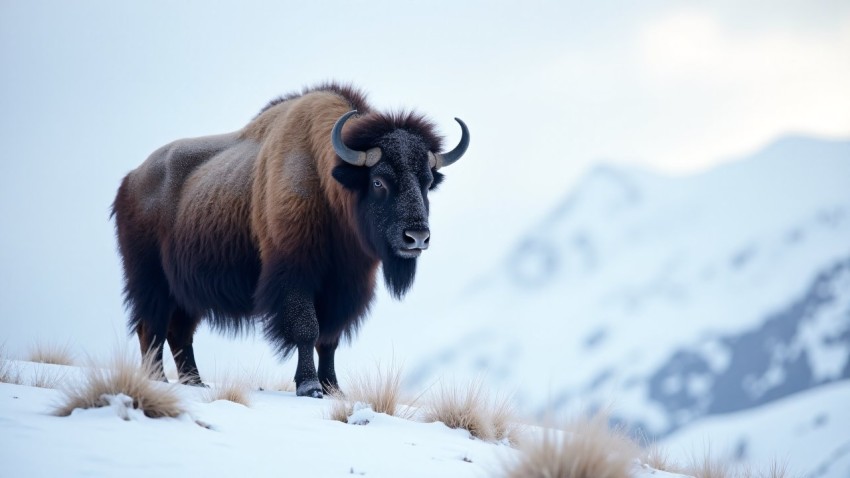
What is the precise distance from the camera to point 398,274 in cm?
859

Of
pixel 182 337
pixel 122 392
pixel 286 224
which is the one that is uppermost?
pixel 286 224

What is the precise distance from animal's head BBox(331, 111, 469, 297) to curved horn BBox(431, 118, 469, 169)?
0.14 meters

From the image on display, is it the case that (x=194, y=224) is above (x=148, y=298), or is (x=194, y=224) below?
above

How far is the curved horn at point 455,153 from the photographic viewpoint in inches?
351

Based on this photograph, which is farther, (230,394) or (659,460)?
(659,460)

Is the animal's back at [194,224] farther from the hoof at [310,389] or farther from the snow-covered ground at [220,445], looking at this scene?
the snow-covered ground at [220,445]

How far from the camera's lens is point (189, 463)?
14.6ft

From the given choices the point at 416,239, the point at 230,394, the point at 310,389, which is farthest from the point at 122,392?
the point at 416,239

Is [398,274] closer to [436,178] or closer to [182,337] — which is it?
[436,178]

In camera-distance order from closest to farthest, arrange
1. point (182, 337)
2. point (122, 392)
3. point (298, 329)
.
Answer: point (122, 392) < point (298, 329) < point (182, 337)

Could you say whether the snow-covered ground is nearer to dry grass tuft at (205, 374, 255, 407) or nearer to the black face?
dry grass tuft at (205, 374, 255, 407)

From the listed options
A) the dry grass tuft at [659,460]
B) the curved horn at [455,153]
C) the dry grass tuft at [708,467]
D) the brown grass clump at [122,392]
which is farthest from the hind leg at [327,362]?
the brown grass clump at [122,392]

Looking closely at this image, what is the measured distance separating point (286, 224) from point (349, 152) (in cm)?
92

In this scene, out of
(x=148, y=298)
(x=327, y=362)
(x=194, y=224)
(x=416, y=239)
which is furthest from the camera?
(x=148, y=298)
